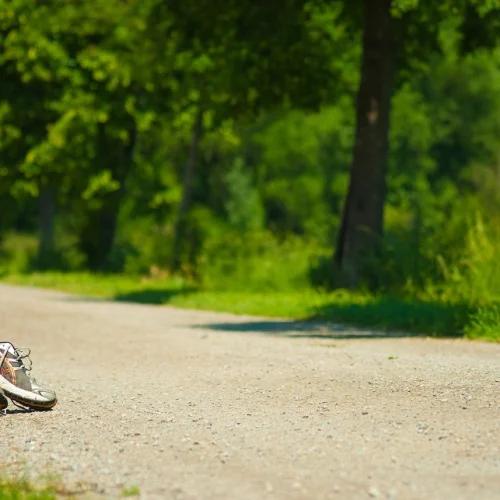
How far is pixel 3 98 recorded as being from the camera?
4159 cm

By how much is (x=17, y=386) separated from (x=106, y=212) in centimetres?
3378

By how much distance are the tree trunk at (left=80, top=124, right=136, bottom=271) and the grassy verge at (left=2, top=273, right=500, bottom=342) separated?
27.8ft

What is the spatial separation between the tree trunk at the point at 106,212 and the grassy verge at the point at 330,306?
334 inches

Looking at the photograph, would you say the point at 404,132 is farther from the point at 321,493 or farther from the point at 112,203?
the point at 321,493

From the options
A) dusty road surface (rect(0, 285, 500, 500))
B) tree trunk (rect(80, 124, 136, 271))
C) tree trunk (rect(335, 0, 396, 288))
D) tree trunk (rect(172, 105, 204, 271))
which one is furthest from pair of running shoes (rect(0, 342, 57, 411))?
tree trunk (rect(80, 124, 136, 271))

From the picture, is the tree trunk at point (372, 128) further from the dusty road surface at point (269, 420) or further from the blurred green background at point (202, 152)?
the dusty road surface at point (269, 420)

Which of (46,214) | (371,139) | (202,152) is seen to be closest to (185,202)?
(371,139)

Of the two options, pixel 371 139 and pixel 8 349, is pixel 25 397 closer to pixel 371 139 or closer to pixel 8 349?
pixel 8 349

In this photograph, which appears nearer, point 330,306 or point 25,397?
point 25,397

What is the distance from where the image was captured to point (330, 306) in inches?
830

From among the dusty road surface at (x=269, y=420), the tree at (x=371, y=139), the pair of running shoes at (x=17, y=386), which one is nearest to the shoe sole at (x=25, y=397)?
the pair of running shoes at (x=17, y=386)

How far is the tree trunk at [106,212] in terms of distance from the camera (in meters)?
42.0

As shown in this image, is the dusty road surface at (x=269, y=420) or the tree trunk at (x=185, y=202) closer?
the dusty road surface at (x=269, y=420)

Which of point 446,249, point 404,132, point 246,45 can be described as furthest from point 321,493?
point 404,132
